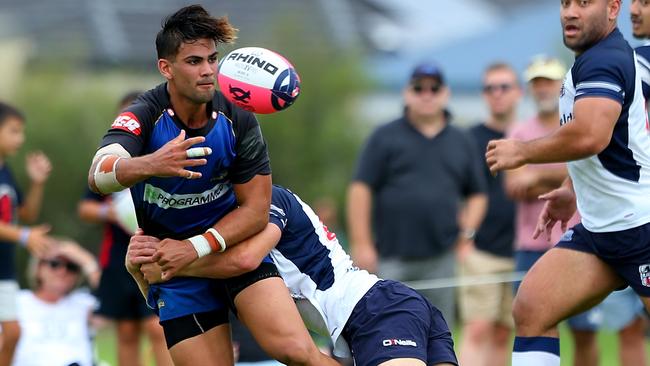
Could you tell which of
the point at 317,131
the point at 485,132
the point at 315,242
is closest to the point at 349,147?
the point at 317,131

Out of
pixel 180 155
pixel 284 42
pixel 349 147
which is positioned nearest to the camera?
pixel 180 155

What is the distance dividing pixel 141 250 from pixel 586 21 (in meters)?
2.40

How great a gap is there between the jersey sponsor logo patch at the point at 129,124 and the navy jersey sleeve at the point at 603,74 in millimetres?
2032

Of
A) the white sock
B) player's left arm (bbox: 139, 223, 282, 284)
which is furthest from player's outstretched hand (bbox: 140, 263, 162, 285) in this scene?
the white sock

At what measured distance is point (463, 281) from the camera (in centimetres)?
898

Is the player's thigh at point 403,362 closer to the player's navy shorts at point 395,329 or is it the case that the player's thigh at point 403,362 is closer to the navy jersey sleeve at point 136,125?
the player's navy shorts at point 395,329

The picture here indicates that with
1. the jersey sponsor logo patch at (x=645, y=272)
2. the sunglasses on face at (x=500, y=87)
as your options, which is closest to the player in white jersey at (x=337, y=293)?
the jersey sponsor logo patch at (x=645, y=272)

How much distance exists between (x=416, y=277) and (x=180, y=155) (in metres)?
4.26

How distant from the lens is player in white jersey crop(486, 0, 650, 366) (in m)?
5.41

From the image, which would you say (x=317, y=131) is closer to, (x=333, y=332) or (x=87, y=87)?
(x=87, y=87)

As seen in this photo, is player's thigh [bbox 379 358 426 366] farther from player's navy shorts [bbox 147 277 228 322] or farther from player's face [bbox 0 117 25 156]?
player's face [bbox 0 117 25 156]

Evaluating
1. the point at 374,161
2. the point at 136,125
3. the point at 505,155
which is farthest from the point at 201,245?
the point at 374,161

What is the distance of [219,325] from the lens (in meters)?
5.95

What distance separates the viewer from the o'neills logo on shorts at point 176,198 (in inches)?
222
